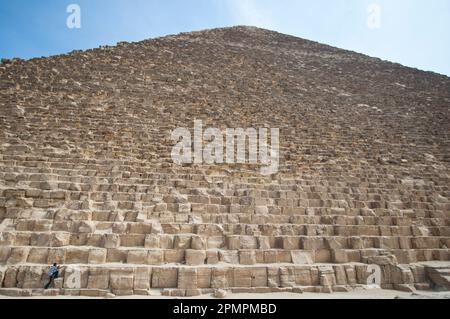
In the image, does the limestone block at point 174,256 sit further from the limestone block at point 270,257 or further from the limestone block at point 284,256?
the limestone block at point 284,256

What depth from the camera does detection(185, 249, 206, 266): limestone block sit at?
189 inches

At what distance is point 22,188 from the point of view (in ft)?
19.1

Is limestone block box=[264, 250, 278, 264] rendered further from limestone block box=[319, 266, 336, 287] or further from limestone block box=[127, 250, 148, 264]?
limestone block box=[127, 250, 148, 264]

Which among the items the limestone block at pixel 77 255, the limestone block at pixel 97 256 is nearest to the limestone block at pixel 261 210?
the limestone block at pixel 97 256

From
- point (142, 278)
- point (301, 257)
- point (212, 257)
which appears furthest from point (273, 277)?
point (142, 278)

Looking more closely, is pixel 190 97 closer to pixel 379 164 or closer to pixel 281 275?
pixel 379 164

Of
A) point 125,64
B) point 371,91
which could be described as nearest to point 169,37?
point 125,64

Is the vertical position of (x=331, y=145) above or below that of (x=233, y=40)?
below

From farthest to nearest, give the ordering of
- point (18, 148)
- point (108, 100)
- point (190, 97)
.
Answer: point (190, 97)
point (108, 100)
point (18, 148)

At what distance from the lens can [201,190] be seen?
6305mm

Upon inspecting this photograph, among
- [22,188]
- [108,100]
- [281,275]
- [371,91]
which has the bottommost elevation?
[281,275]

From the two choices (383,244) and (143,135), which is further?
(143,135)

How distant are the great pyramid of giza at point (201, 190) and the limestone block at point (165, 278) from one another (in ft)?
0.05

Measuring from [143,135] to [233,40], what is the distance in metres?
11.6
